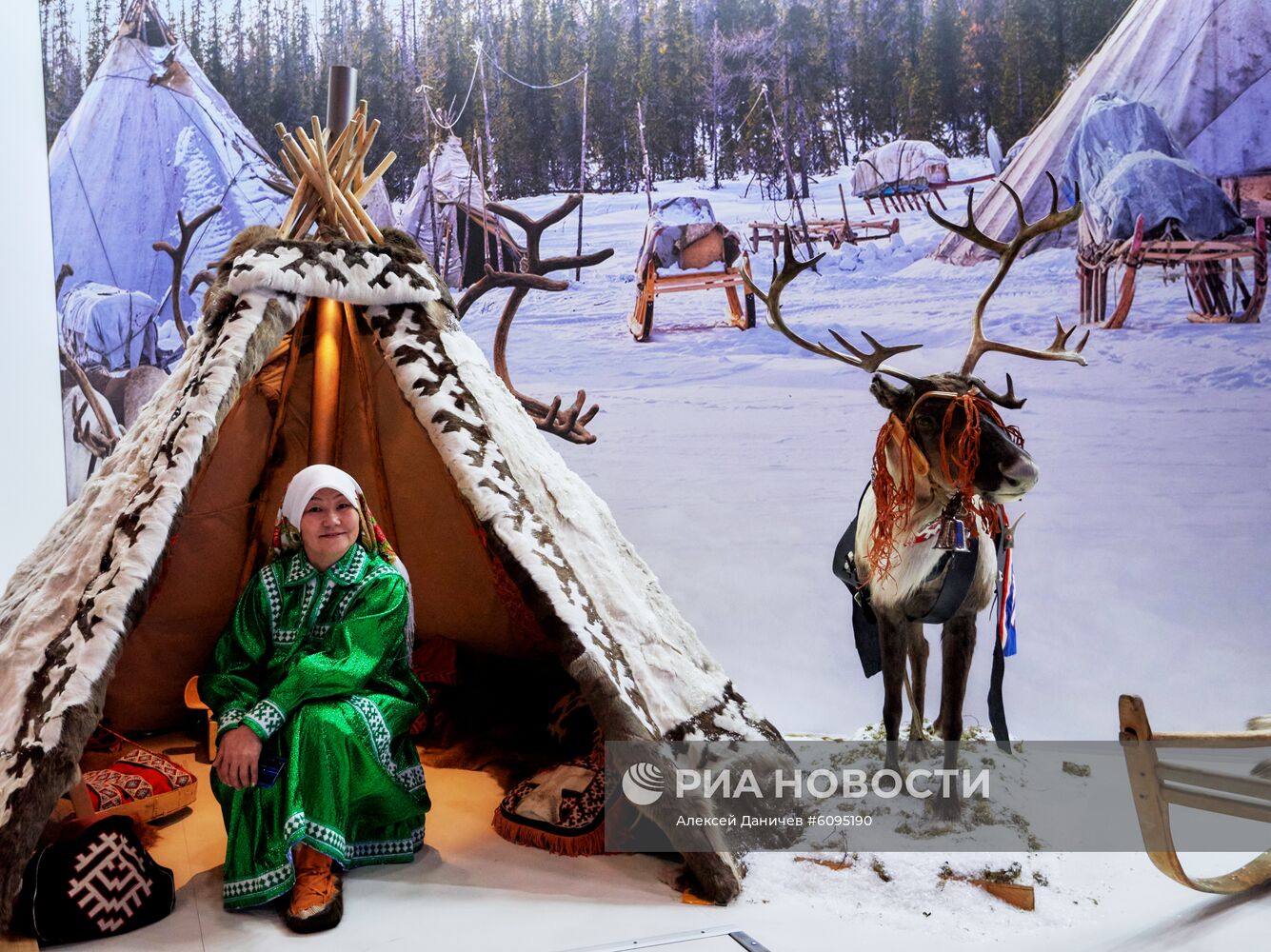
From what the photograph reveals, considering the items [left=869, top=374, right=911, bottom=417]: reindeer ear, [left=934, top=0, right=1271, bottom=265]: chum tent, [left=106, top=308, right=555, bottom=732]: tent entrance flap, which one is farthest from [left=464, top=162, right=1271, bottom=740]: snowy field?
[left=869, top=374, right=911, bottom=417]: reindeer ear

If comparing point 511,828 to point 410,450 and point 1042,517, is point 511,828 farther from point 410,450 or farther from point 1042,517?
point 1042,517

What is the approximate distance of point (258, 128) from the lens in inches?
177

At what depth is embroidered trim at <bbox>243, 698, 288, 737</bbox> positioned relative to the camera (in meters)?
2.28

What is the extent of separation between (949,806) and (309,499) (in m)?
1.77

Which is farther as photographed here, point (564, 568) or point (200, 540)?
point (200, 540)

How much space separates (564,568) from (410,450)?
1.02m

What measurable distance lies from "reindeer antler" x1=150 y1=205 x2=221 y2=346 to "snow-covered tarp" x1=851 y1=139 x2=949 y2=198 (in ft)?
9.26

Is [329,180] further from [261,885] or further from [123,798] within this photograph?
[261,885]

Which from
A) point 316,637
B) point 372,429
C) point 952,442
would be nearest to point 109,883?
point 316,637

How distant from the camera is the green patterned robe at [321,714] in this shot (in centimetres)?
230

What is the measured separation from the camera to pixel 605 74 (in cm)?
437

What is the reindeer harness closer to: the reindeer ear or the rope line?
the reindeer ear

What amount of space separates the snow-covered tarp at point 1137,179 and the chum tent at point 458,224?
2.29 m

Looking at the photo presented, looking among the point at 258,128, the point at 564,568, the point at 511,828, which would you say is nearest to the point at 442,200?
the point at 258,128
